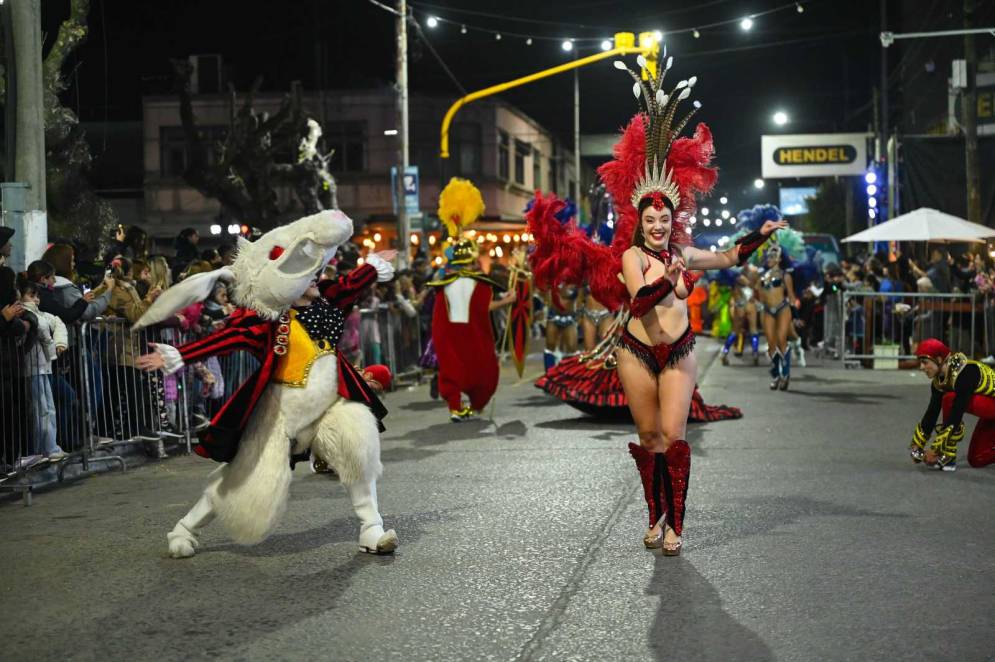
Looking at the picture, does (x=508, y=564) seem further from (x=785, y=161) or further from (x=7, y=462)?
(x=785, y=161)

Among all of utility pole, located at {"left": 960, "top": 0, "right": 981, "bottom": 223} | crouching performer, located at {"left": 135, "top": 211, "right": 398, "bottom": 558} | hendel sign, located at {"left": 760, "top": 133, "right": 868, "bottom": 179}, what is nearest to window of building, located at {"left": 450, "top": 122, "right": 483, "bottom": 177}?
hendel sign, located at {"left": 760, "top": 133, "right": 868, "bottom": 179}

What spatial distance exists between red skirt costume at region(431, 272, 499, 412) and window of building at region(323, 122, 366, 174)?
38407mm

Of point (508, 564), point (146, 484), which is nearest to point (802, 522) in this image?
point (508, 564)

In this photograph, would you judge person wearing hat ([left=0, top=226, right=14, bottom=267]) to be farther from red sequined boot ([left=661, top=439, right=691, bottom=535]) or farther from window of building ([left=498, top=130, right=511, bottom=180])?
window of building ([left=498, top=130, right=511, bottom=180])

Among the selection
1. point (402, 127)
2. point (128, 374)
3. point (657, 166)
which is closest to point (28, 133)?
→ point (128, 374)

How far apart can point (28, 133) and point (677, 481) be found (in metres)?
7.25

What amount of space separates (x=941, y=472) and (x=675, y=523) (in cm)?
369

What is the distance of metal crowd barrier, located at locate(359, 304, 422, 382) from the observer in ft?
57.6

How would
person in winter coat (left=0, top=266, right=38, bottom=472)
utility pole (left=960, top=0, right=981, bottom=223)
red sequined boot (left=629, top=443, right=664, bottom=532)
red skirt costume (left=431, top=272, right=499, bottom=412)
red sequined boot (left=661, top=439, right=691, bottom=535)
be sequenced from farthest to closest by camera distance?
1. utility pole (left=960, top=0, right=981, bottom=223)
2. red skirt costume (left=431, top=272, right=499, bottom=412)
3. person in winter coat (left=0, top=266, right=38, bottom=472)
4. red sequined boot (left=629, top=443, right=664, bottom=532)
5. red sequined boot (left=661, top=439, right=691, bottom=535)

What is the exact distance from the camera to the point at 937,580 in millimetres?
5957

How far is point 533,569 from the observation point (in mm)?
6293

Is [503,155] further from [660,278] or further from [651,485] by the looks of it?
[660,278]

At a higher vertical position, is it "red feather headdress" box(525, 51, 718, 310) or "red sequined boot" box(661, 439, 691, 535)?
"red feather headdress" box(525, 51, 718, 310)

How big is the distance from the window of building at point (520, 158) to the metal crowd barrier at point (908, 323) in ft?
126
